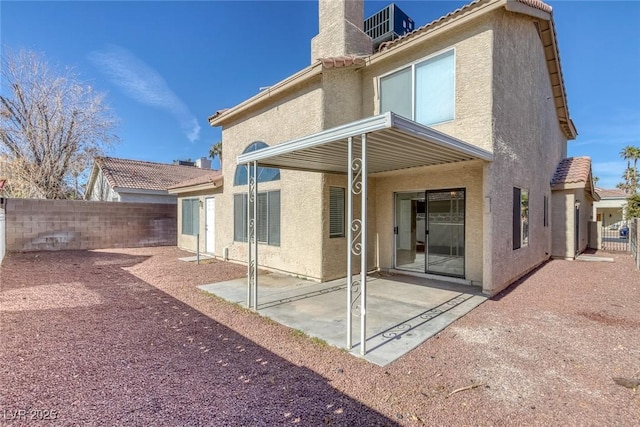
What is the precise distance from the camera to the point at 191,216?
14891 millimetres

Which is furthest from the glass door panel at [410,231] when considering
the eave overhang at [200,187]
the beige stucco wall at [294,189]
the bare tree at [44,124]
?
the bare tree at [44,124]

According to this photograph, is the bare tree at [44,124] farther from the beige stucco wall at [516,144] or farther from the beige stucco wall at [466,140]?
the beige stucco wall at [516,144]

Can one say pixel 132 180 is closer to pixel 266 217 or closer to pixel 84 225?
pixel 84 225

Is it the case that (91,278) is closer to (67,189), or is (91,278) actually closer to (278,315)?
(278,315)

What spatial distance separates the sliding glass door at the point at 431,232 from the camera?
8375 millimetres

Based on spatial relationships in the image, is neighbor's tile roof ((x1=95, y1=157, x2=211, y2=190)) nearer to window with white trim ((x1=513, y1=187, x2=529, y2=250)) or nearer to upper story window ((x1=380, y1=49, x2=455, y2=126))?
upper story window ((x1=380, y1=49, x2=455, y2=126))

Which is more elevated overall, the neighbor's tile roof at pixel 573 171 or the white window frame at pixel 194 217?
the neighbor's tile roof at pixel 573 171

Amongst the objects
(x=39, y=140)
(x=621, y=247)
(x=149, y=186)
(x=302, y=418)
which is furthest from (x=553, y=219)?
(x=39, y=140)

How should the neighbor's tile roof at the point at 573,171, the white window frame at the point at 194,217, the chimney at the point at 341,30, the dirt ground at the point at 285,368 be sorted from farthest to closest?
the white window frame at the point at 194,217 → the neighbor's tile roof at the point at 573,171 → the chimney at the point at 341,30 → the dirt ground at the point at 285,368

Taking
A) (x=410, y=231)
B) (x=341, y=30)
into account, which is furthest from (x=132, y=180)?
(x=410, y=231)

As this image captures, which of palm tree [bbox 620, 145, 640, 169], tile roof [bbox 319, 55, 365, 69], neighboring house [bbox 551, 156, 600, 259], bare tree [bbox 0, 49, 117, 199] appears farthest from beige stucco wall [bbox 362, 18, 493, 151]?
palm tree [bbox 620, 145, 640, 169]

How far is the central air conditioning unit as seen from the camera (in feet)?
37.5

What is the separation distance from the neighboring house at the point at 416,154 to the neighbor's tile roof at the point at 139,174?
11.7m

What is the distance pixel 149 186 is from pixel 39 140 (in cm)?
681
